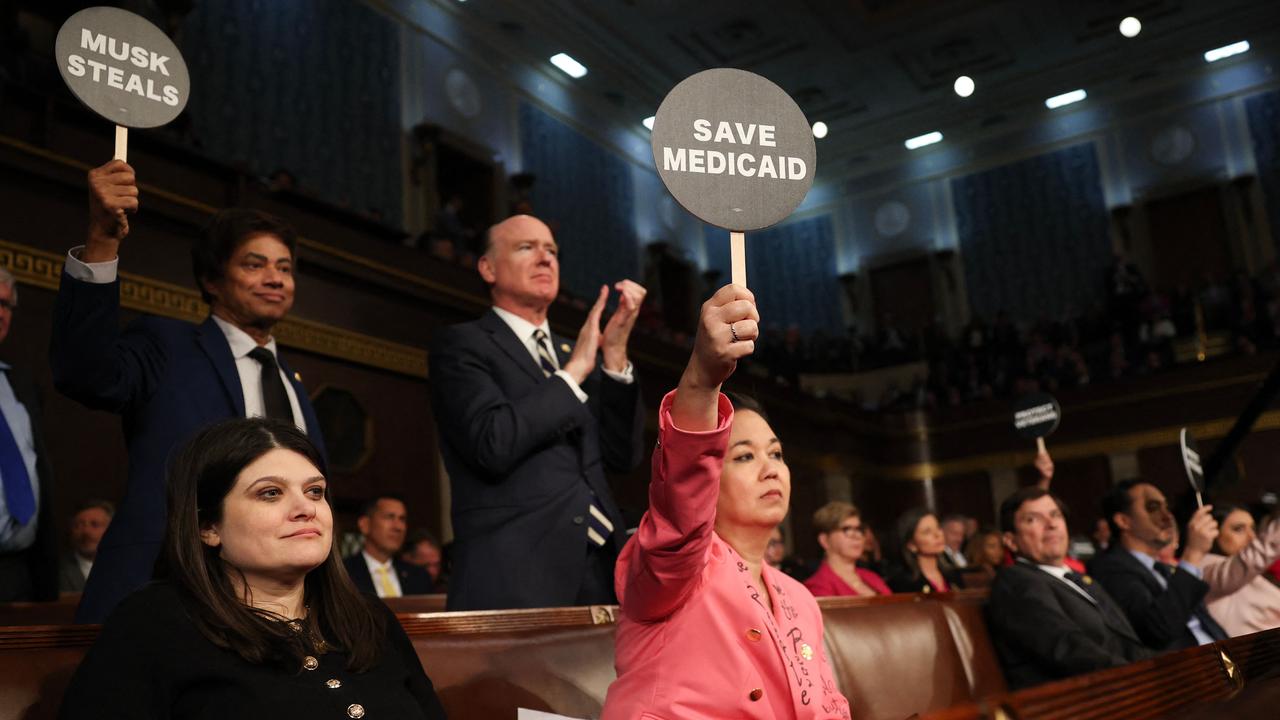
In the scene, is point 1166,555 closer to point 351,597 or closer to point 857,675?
point 857,675

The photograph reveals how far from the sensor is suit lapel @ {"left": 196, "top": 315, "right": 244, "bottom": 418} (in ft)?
6.39

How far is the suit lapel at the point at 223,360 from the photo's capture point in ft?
6.39

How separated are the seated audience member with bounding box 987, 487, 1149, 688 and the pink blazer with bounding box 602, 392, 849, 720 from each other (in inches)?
62.3

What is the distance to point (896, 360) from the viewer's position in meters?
15.1

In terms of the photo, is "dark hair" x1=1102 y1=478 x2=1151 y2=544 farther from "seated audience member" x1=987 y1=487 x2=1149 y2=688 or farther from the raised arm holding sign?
the raised arm holding sign

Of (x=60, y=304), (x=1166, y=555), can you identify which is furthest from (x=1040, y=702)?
(x=1166, y=555)

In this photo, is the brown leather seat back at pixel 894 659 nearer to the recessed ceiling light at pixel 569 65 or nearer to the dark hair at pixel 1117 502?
the dark hair at pixel 1117 502

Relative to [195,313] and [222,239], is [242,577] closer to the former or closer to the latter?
[222,239]

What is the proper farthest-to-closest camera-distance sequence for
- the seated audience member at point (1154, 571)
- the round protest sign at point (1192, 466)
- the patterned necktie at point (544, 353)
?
the round protest sign at point (1192, 466)
the seated audience member at point (1154, 571)
the patterned necktie at point (544, 353)

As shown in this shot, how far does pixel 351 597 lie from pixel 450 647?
0.71 ft

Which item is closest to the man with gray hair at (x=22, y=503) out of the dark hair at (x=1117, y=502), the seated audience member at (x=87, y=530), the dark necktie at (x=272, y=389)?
the dark necktie at (x=272, y=389)

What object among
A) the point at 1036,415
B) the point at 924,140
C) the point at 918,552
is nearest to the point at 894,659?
the point at 1036,415

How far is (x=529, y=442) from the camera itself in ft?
6.93

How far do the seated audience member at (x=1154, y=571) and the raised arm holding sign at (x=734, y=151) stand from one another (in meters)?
2.72
